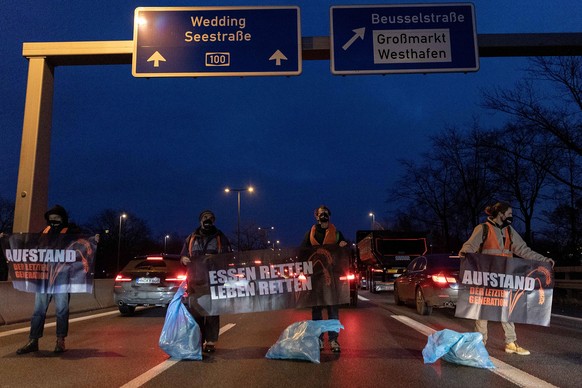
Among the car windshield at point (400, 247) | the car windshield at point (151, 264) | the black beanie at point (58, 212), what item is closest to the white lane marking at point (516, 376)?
the black beanie at point (58, 212)

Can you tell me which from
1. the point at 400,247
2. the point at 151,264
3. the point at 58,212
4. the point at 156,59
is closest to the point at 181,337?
the point at 58,212

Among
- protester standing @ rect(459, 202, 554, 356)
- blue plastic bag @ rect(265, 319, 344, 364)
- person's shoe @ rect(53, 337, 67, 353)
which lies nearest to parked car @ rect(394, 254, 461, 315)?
protester standing @ rect(459, 202, 554, 356)

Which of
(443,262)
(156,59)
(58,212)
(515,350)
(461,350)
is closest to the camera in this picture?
(461,350)

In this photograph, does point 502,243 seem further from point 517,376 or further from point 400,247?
point 400,247

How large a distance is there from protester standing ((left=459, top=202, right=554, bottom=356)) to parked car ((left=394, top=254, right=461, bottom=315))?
4.28m

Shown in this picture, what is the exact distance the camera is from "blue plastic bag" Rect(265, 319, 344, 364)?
237 inches

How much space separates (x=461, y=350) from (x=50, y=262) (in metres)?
5.46

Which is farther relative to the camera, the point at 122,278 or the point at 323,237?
the point at 122,278

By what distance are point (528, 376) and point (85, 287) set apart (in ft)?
18.4

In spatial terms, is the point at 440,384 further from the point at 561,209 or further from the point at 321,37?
the point at 561,209

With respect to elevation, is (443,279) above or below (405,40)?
below

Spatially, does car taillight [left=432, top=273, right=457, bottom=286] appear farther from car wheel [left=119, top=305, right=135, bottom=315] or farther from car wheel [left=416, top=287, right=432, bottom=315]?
car wheel [left=119, top=305, right=135, bottom=315]

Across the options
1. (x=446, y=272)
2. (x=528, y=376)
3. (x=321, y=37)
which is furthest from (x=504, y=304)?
(x=321, y=37)

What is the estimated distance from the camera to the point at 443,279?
11414mm
